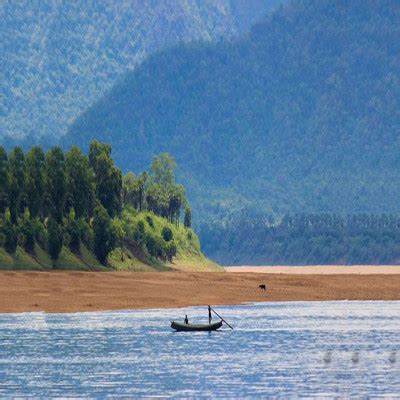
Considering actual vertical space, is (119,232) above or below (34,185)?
below

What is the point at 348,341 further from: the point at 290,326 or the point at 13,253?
the point at 13,253

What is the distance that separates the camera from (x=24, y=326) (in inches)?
4953

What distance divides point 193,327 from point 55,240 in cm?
5458

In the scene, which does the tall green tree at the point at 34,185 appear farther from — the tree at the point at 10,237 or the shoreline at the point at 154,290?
the shoreline at the point at 154,290

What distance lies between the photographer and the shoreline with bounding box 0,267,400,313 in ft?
489

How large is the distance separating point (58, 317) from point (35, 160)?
47.7 m

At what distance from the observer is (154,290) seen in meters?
163

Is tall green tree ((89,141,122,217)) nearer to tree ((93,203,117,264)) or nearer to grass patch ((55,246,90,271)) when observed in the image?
tree ((93,203,117,264))

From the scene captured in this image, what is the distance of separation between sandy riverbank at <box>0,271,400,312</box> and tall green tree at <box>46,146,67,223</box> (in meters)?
10.6

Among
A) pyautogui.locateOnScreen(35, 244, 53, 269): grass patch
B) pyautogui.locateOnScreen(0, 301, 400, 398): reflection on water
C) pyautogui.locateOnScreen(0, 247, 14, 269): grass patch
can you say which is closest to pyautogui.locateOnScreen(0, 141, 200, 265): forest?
pyautogui.locateOnScreen(35, 244, 53, 269): grass patch

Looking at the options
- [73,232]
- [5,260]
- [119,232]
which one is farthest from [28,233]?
[119,232]

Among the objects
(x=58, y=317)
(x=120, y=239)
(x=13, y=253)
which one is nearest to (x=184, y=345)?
(x=58, y=317)

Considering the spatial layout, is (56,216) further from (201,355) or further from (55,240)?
(201,355)

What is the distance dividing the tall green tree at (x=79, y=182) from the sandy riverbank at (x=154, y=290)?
10.8 m
